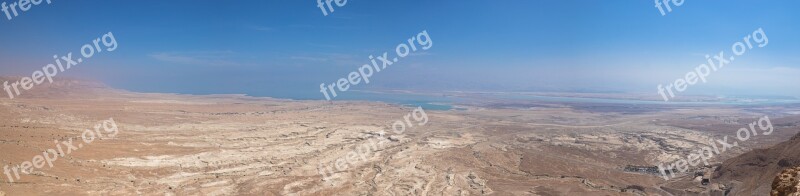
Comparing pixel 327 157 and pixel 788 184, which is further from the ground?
pixel 788 184

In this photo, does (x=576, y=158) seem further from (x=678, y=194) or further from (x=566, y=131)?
(x=566, y=131)

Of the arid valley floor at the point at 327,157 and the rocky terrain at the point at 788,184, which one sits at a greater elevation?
the rocky terrain at the point at 788,184

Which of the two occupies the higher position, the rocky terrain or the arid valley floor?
the rocky terrain

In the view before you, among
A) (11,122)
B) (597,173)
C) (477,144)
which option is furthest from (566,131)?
(11,122)

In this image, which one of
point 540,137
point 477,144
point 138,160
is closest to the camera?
point 138,160

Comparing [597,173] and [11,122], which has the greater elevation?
[11,122]

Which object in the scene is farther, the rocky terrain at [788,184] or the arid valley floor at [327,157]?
the arid valley floor at [327,157]

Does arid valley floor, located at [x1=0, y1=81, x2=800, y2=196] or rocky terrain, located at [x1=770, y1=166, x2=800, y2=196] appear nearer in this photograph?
rocky terrain, located at [x1=770, y1=166, x2=800, y2=196]

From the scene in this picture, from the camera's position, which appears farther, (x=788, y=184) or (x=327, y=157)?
(x=327, y=157)
